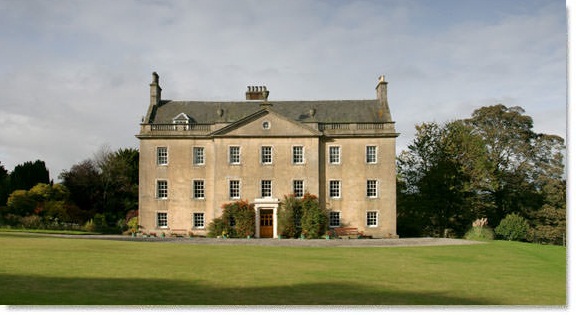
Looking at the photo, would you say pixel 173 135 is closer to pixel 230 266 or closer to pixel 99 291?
pixel 230 266

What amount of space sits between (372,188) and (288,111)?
26.1 ft

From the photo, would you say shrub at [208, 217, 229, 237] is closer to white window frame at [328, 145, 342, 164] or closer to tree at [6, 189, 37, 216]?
white window frame at [328, 145, 342, 164]

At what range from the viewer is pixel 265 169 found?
3403 centimetres

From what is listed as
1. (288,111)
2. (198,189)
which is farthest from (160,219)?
(288,111)

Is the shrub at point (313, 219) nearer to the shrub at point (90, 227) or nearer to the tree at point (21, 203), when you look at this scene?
the shrub at point (90, 227)

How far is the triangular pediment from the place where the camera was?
34062 mm

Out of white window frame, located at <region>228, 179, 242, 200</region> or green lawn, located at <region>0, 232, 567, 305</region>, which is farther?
white window frame, located at <region>228, 179, 242, 200</region>

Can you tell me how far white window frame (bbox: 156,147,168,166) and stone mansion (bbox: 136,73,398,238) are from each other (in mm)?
67

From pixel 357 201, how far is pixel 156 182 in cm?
1328

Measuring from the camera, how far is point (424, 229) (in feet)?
128

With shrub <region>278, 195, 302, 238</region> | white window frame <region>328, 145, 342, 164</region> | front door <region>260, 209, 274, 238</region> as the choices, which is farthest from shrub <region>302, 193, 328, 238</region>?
white window frame <region>328, 145, 342, 164</region>

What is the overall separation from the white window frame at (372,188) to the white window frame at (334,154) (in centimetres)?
Answer: 240

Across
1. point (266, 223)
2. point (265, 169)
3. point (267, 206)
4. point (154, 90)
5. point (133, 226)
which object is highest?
point (154, 90)

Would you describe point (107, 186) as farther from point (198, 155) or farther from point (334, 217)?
point (334, 217)
